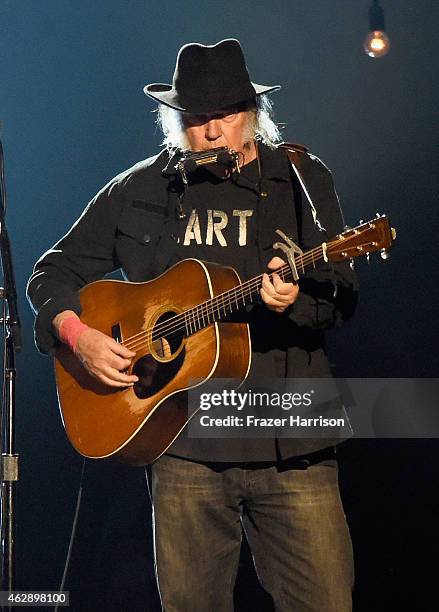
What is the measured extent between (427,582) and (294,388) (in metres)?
1.60

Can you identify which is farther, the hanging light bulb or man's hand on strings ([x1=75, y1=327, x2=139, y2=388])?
the hanging light bulb

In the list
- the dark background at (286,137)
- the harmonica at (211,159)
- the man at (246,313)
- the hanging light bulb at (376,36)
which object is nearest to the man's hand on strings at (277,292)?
the man at (246,313)

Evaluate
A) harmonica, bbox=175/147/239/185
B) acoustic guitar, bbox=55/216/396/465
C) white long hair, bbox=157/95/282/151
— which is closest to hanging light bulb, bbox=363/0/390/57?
white long hair, bbox=157/95/282/151

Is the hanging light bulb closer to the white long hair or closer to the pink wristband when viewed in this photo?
the white long hair

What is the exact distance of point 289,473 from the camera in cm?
277

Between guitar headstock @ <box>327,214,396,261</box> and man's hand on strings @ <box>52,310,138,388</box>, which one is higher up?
guitar headstock @ <box>327,214,396,261</box>

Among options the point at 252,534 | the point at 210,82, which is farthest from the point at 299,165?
the point at 252,534

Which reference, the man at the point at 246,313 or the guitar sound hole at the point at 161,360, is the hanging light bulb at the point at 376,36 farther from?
the guitar sound hole at the point at 161,360

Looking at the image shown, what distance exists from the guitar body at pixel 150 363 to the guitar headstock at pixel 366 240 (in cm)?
35

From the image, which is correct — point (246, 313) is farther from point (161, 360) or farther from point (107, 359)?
point (107, 359)

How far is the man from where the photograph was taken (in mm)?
2750

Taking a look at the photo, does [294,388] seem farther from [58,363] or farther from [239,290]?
[58,363]

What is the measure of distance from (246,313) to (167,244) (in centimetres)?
37

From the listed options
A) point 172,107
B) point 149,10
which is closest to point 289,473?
point 172,107
